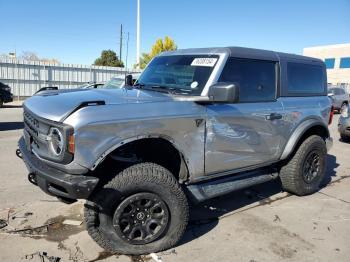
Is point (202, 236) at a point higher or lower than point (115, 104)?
lower

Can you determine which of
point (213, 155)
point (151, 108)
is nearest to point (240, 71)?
point (213, 155)

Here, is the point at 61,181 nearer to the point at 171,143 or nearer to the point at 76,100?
the point at 76,100

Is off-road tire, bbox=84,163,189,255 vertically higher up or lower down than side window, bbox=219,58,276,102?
lower down

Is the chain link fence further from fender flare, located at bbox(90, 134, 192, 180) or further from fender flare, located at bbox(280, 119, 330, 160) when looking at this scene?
fender flare, located at bbox(90, 134, 192, 180)

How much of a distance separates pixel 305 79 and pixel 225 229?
2599mm

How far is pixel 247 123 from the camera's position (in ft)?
13.4

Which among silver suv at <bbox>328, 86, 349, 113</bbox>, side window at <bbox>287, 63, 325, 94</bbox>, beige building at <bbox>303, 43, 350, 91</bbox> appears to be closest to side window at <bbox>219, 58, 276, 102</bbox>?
side window at <bbox>287, 63, 325, 94</bbox>

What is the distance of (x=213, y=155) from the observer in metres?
3.76

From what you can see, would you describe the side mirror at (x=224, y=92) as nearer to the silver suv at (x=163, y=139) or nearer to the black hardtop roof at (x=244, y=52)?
the silver suv at (x=163, y=139)

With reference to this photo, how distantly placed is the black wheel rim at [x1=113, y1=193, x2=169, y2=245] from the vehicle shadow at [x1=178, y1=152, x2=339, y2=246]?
0.42 m

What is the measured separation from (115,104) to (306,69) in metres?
3.33

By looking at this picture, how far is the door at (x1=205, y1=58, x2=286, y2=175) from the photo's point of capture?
3.75 m

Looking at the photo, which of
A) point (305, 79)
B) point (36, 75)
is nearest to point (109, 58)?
point (36, 75)

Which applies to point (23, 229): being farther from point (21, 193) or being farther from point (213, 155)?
point (213, 155)
